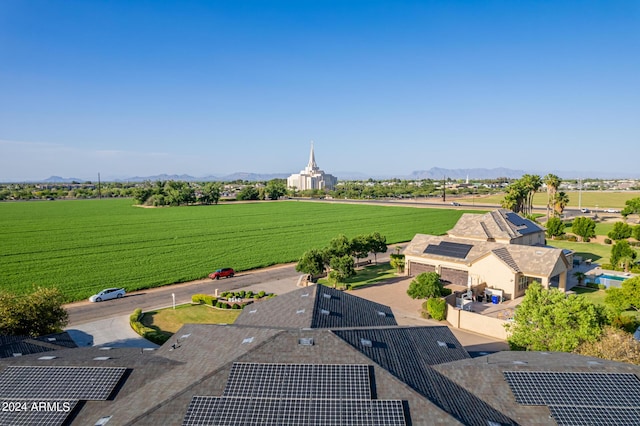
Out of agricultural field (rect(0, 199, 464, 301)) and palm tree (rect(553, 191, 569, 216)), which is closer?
agricultural field (rect(0, 199, 464, 301))

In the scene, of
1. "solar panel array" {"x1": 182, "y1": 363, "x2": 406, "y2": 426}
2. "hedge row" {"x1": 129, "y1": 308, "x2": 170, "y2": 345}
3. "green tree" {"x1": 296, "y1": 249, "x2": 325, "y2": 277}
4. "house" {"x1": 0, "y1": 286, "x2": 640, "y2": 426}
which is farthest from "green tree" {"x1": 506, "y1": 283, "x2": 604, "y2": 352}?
"hedge row" {"x1": 129, "y1": 308, "x2": 170, "y2": 345}

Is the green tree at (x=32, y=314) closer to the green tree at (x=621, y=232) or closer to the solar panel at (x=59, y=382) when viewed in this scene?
the solar panel at (x=59, y=382)

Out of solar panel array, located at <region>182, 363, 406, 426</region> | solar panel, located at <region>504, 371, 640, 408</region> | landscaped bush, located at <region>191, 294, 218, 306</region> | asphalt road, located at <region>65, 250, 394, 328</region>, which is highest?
solar panel array, located at <region>182, 363, 406, 426</region>

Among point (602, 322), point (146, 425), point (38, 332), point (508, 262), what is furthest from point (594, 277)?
point (38, 332)

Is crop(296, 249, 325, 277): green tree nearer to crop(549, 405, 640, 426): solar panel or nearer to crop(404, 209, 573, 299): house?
crop(404, 209, 573, 299): house

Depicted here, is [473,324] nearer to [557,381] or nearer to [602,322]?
[602,322]
